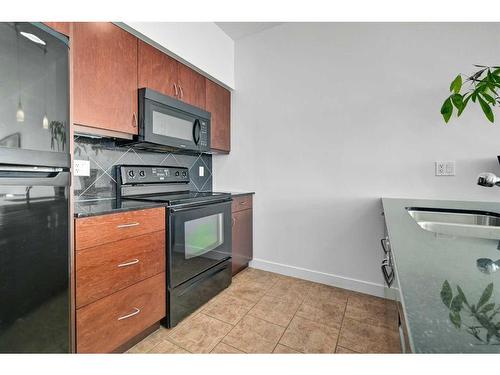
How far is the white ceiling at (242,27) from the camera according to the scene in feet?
8.01

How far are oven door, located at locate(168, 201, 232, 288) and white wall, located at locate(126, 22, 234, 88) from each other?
4.12 feet

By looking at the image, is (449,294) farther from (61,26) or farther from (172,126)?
(172,126)

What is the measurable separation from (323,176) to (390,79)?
97cm

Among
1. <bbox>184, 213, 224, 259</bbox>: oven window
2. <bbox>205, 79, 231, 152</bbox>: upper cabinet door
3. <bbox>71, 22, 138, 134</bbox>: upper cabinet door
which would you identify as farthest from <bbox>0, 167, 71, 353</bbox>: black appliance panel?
<bbox>205, 79, 231, 152</bbox>: upper cabinet door

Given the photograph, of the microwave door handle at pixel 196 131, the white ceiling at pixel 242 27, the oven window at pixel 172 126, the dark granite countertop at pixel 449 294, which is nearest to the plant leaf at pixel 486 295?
the dark granite countertop at pixel 449 294

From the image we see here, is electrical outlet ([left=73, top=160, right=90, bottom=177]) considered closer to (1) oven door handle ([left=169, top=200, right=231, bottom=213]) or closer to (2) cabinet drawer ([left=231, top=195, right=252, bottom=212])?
(1) oven door handle ([left=169, top=200, right=231, bottom=213])

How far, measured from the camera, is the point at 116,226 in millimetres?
1300

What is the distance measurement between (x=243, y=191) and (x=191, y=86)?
47.8 inches

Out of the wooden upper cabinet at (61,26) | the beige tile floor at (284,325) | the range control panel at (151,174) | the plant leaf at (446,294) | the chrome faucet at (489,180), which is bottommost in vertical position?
the beige tile floor at (284,325)

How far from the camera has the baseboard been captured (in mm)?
2082

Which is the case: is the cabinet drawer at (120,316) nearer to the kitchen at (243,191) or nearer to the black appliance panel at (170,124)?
the kitchen at (243,191)

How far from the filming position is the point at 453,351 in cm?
26

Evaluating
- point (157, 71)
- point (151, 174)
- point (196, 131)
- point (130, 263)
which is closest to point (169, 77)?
point (157, 71)
